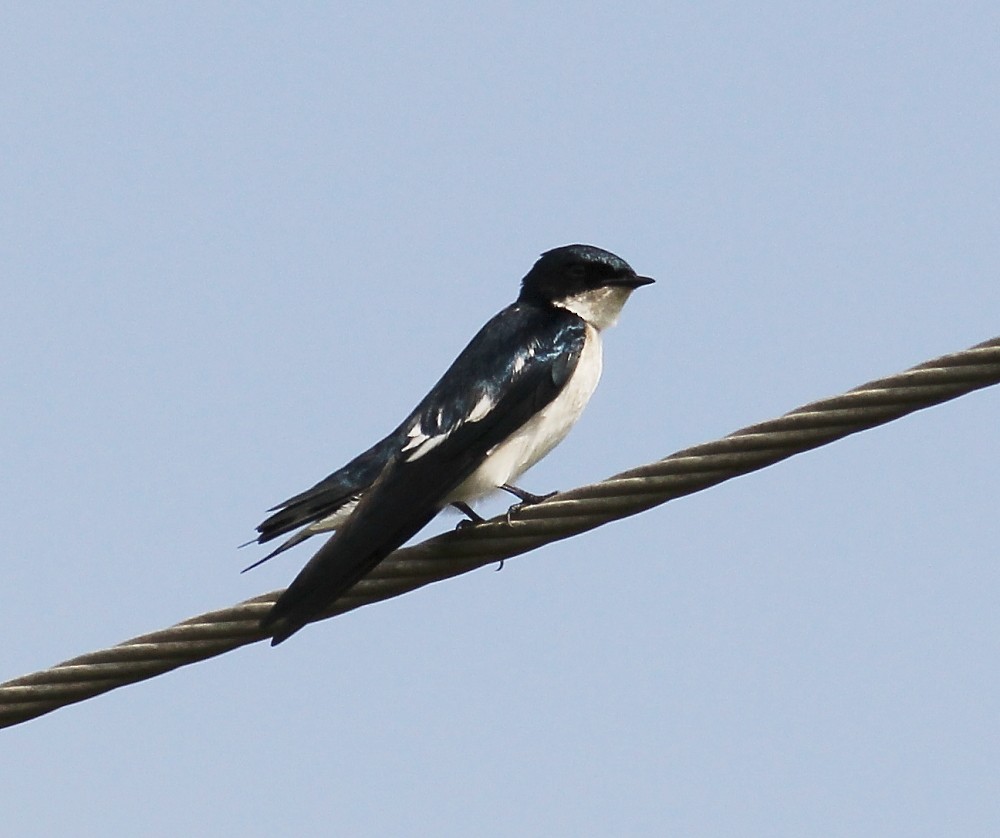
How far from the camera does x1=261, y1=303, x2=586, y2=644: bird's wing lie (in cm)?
450

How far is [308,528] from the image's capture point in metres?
5.43

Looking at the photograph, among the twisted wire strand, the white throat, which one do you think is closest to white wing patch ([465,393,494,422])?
the white throat

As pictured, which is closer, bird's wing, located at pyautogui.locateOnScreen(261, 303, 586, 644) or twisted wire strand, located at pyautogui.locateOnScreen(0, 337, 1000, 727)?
twisted wire strand, located at pyautogui.locateOnScreen(0, 337, 1000, 727)

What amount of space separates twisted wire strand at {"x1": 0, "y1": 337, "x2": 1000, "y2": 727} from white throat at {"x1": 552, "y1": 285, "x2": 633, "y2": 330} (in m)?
2.08

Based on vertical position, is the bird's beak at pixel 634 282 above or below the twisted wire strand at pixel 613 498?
above

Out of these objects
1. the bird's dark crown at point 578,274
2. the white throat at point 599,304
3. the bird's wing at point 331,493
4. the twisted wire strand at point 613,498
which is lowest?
the twisted wire strand at point 613,498

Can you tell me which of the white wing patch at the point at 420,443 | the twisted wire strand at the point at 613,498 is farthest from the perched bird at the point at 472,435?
the twisted wire strand at the point at 613,498

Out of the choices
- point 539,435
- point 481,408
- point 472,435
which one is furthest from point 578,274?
point 472,435

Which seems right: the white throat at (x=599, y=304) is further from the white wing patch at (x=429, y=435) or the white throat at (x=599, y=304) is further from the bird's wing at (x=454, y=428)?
the white wing patch at (x=429, y=435)

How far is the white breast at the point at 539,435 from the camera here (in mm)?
5340

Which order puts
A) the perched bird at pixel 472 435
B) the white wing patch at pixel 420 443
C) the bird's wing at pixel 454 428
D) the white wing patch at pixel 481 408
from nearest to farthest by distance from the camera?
1. the bird's wing at pixel 454 428
2. the perched bird at pixel 472 435
3. the white wing patch at pixel 420 443
4. the white wing patch at pixel 481 408

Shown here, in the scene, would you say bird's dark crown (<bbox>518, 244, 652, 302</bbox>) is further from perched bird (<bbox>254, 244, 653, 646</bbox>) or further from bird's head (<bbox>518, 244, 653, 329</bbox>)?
perched bird (<bbox>254, 244, 653, 646</bbox>)

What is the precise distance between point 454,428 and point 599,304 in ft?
3.59

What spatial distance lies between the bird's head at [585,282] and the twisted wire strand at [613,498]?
6.91 feet
